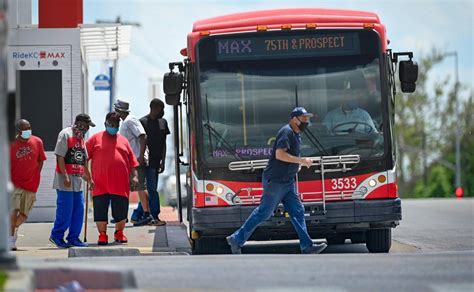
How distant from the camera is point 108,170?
17.2 metres

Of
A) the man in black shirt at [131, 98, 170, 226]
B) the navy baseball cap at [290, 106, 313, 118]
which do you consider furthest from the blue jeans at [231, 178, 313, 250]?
the man in black shirt at [131, 98, 170, 226]

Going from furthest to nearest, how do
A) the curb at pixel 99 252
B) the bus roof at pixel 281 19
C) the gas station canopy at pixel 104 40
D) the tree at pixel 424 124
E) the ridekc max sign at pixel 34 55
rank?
1. the tree at pixel 424 124
2. the gas station canopy at pixel 104 40
3. the ridekc max sign at pixel 34 55
4. the bus roof at pixel 281 19
5. the curb at pixel 99 252

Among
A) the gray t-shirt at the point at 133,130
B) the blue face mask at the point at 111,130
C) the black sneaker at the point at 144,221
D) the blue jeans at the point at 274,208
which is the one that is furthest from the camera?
the black sneaker at the point at 144,221

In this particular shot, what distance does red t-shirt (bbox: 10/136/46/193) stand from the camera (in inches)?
645

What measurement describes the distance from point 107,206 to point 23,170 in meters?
1.45

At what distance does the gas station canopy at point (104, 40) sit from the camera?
23.9 meters

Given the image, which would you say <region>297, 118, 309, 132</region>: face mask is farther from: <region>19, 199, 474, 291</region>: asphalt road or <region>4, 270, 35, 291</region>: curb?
<region>4, 270, 35, 291</region>: curb

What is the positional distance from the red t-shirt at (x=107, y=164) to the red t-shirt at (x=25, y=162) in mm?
941

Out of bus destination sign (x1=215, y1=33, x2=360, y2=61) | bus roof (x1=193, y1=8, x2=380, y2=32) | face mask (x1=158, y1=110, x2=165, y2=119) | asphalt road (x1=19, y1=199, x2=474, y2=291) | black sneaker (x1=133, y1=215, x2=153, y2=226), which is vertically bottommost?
asphalt road (x1=19, y1=199, x2=474, y2=291)

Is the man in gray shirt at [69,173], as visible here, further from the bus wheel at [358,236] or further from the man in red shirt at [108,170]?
the bus wheel at [358,236]

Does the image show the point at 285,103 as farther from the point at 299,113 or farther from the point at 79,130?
the point at 79,130

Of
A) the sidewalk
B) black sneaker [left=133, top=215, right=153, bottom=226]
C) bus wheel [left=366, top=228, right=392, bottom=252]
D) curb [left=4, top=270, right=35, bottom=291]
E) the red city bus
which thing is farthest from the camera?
black sneaker [left=133, top=215, right=153, bottom=226]

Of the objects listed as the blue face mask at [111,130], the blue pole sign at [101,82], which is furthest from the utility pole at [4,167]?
the blue pole sign at [101,82]

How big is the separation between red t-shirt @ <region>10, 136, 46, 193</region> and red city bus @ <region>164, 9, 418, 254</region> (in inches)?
73.7
